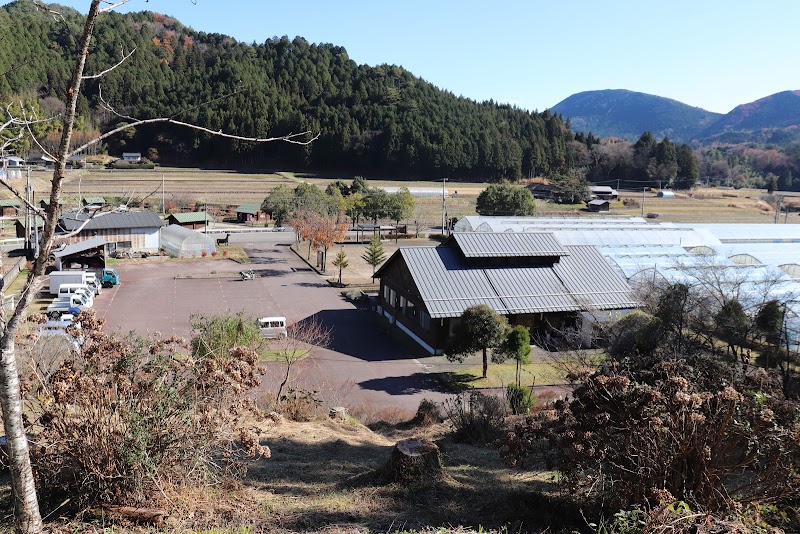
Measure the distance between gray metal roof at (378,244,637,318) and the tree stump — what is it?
1384 centimetres

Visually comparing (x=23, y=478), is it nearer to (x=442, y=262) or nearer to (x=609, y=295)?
(x=442, y=262)

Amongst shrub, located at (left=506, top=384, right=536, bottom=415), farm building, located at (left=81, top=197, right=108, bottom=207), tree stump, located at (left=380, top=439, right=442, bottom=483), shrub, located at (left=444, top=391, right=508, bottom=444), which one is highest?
farm building, located at (left=81, top=197, right=108, bottom=207)

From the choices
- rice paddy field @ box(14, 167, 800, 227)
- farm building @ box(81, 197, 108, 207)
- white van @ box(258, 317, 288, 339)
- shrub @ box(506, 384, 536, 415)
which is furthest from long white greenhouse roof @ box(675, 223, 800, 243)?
farm building @ box(81, 197, 108, 207)

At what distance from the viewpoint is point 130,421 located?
524 cm

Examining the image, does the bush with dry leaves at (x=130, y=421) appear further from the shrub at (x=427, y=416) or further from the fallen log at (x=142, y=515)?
the shrub at (x=427, y=416)

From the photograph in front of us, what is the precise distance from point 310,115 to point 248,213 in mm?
47318

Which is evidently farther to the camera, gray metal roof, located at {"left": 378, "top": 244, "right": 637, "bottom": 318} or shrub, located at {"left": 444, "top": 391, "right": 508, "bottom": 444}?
gray metal roof, located at {"left": 378, "top": 244, "right": 637, "bottom": 318}

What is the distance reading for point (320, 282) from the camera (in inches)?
1267

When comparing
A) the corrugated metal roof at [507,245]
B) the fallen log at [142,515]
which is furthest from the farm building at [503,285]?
the fallen log at [142,515]

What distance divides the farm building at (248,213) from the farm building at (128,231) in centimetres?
1752

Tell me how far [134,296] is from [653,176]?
278 ft

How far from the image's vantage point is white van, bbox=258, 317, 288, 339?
21.4 m

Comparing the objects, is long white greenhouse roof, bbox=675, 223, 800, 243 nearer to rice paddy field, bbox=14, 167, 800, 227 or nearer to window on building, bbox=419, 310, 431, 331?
window on building, bbox=419, 310, 431, 331

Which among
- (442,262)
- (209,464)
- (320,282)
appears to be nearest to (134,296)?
(320,282)
